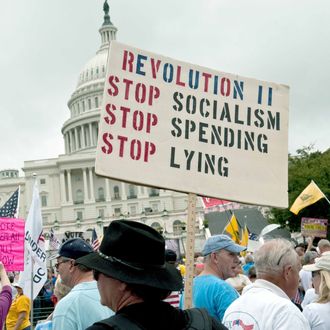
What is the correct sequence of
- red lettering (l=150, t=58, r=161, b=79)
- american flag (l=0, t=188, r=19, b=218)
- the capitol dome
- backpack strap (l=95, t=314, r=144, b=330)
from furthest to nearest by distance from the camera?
the capitol dome < american flag (l=0, t=188, r=19, b=218) < red lettering (l=150, t=58, r=161, b=79) < backpack strap (l=95, t=314, r=144, b=330)

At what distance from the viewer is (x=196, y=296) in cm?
476

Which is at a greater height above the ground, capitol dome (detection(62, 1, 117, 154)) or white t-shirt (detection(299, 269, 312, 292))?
capitol dome (detection(62, 1, 117, 154))

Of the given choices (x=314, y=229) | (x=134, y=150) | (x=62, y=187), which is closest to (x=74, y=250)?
(x=134, y=150)

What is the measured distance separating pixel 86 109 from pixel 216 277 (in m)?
108

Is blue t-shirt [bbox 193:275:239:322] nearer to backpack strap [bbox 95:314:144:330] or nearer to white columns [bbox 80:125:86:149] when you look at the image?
backpack strap [bbox 95:314:144:330]

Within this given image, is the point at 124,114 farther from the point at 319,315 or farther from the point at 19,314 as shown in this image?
the point at 19,314

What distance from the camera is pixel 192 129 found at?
422cm

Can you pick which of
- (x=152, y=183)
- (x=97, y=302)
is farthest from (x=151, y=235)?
(x=97, y=302)

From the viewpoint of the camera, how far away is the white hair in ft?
11.4

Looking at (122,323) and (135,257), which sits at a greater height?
(135,257)

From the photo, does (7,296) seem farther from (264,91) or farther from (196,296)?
(264,91)

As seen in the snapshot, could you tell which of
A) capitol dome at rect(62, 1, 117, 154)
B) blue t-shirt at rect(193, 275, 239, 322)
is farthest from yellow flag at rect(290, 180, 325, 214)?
capitol dome at rect(62, 1, 117, 154)

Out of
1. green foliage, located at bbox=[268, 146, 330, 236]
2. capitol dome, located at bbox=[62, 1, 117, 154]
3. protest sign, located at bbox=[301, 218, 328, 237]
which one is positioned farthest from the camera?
capitol dome, located at bbox=[62, 1, 117, 154]

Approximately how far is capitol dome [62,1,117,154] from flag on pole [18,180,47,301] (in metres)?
95.2
